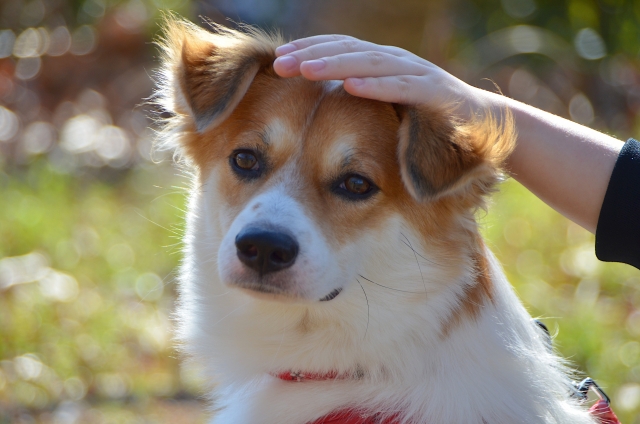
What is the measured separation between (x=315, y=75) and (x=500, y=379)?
124 centimetres

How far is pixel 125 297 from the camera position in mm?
5016

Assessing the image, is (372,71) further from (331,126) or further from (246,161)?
(246,161)

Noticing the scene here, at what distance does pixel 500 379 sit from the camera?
2.39 meters

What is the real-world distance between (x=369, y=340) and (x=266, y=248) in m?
0.55

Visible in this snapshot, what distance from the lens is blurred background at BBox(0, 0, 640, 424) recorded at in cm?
421

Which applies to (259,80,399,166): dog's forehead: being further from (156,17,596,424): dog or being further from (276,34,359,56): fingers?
(276,34,359,56): fingers

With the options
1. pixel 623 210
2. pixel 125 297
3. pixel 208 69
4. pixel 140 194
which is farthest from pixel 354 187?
pixel 140 194

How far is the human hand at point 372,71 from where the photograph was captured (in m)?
2.30

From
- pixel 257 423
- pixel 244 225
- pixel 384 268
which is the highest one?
pixel 244 225

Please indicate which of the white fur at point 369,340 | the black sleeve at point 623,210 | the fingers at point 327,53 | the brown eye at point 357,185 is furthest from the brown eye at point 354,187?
the black sleeve at point 623,210

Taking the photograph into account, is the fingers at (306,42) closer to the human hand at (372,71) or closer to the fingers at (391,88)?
the human hand at (372,71)

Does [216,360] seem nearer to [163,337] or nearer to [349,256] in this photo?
[349,256]

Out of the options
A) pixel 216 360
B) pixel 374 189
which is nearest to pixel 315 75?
pixel 374 189

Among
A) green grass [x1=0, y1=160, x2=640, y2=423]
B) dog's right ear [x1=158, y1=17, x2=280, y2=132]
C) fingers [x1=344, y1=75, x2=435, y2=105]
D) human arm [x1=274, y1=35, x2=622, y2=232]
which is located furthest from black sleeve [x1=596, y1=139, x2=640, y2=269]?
green grass [x1=0, y1=160, x2=640, y2=423]
